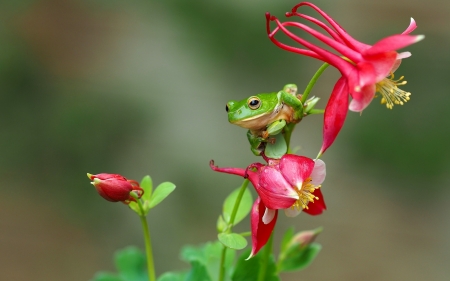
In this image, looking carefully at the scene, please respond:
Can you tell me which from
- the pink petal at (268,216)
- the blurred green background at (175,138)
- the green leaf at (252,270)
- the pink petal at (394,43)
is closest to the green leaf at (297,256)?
the green leaf at (252,270)

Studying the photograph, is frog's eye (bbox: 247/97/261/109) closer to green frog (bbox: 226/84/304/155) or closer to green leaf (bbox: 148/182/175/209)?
green frog (bbox: 226/84/304/155)

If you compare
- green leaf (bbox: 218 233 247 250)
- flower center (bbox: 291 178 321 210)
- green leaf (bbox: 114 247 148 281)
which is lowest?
green leaf (bbox: 114 247 148 281)

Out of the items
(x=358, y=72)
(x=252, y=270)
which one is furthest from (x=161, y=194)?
(x=358, y=72)

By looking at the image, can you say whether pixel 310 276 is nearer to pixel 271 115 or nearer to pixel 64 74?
pixel 64 74

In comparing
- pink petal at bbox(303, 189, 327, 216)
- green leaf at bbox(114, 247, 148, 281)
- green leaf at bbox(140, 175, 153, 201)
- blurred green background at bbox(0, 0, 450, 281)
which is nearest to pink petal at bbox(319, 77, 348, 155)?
pink petal at bbox(303, 189, 327, 216)

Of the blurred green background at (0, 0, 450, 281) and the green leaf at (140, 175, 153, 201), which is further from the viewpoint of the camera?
the blurred green background at (0, 0, 450, 281)
